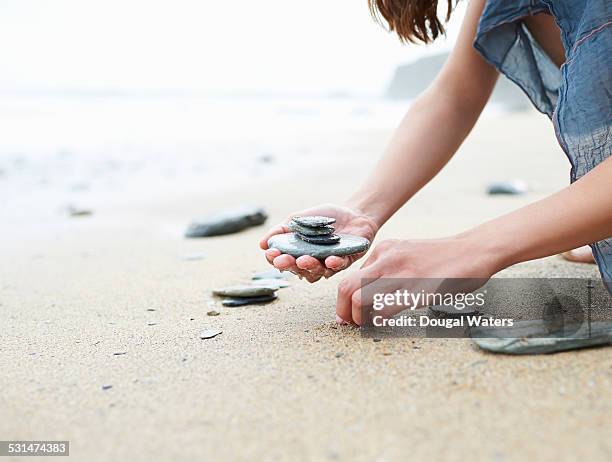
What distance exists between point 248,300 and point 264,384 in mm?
673

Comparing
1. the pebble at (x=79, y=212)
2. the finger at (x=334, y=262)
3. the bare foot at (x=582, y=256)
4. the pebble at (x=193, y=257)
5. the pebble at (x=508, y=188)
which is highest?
the pebble at (x=79, y=212)

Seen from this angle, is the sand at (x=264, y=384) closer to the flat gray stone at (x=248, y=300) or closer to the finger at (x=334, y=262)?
the flat gray stone at (x=248, y=300)

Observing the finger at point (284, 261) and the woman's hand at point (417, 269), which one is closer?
the woman's hand at point (417, 269)

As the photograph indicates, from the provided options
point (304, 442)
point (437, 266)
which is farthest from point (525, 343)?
point (304, 442)

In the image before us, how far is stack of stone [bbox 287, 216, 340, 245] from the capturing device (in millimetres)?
1691

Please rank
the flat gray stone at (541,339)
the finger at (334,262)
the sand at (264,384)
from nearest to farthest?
the sand at (264,384) → the flat gray stone at (541,339) → the finger at (334,262)

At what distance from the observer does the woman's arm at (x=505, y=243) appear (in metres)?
1.36

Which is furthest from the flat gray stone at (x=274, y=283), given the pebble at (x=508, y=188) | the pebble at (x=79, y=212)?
the pebble at (x=79, y=212)

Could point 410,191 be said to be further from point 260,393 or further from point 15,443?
point 15,443

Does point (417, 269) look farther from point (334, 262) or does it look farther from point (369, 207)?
point (369, 207)

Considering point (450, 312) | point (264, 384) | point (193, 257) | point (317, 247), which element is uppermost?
point (193, 257)

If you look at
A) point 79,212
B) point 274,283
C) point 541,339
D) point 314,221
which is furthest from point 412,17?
point 79,212

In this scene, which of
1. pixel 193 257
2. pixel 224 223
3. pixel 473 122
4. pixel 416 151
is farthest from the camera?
pixel 224 223

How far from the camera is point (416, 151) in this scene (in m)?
2.08
